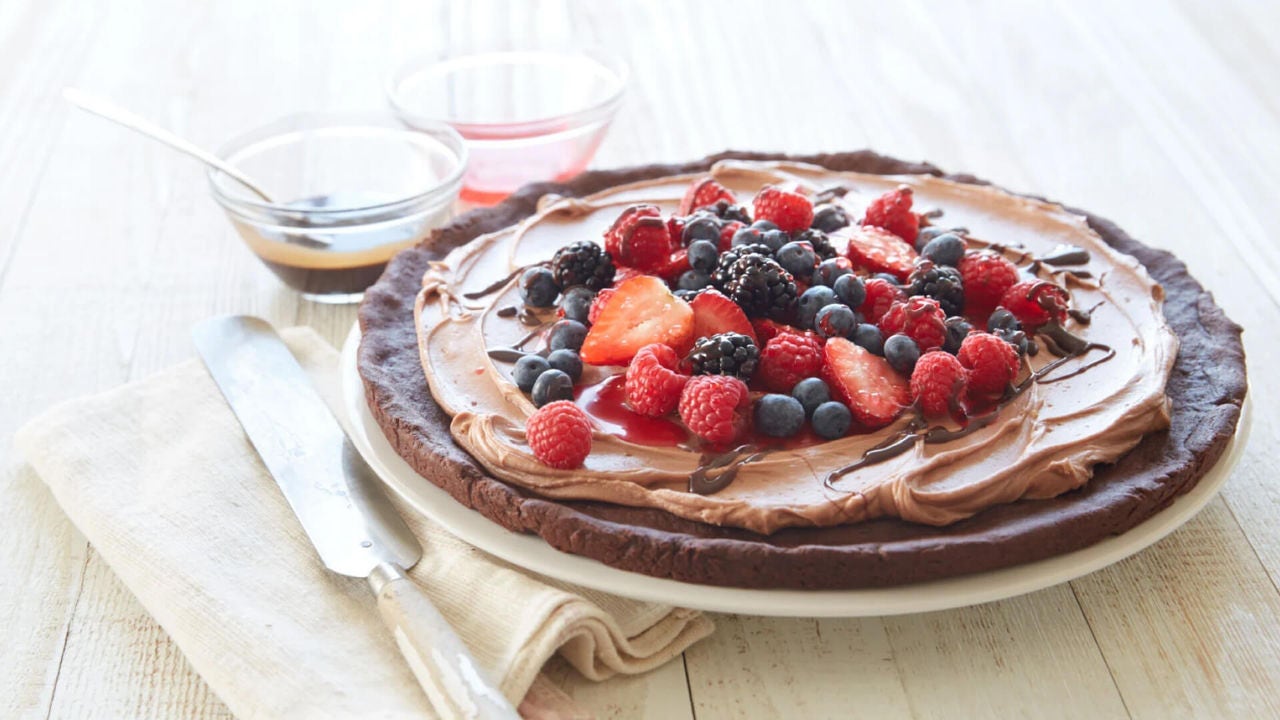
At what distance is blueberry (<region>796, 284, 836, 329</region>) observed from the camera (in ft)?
10.7

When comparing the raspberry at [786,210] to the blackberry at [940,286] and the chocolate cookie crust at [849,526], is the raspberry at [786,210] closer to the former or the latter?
the blackberry at [940,286]

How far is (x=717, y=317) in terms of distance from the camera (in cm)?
321

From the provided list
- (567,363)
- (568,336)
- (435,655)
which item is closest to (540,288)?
(568,336)

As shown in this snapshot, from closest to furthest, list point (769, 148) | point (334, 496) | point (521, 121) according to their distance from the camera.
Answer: point (334, 496) → point (521, 121) → point (769, 148)

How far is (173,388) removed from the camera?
3.72m

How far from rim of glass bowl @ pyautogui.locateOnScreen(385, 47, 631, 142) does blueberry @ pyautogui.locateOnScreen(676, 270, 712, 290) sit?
5.00 ft

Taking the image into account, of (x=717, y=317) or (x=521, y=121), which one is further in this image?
(x=521, y=121)

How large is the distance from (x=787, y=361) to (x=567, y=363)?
0.56 meters

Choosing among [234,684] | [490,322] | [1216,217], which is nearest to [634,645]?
[234,684]

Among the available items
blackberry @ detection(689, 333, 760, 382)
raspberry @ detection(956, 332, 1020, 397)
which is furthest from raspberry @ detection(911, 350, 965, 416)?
blackberry @ detection(689, 333, 760, 382)

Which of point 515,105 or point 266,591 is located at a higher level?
point 515,105

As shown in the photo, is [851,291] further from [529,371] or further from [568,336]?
[529,371]

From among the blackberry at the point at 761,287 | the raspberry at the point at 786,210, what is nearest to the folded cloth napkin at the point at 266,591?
the blackberry at the point at 761,287

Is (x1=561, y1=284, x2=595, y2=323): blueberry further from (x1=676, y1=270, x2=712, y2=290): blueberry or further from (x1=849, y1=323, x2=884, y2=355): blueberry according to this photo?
(x1=849, y1=323, x2=884, y2=355): blueberry
